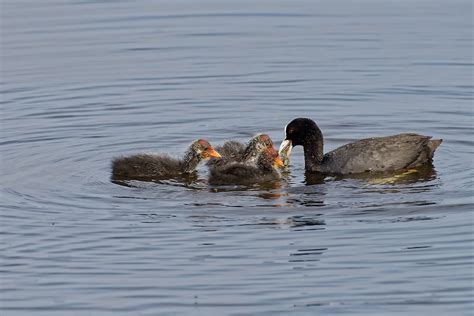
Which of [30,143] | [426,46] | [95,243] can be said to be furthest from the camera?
[426,46]

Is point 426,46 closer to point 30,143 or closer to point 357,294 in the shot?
point 30,143

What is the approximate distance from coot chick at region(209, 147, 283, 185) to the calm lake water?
0.61 feet

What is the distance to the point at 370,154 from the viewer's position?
13.4m

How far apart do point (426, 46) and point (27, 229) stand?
975 centimetres

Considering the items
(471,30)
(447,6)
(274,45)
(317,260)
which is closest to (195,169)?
(317,260)

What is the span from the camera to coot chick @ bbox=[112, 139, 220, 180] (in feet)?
43.4

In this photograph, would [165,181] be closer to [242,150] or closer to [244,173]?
[244,173]

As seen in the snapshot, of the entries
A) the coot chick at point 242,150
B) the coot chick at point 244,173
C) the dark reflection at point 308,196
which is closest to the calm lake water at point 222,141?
the dark reflection at point 308,196

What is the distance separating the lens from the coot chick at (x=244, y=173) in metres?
13.0

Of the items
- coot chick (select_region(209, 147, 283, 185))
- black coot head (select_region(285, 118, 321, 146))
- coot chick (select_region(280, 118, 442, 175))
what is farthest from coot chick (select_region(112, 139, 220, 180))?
coot chick (select_region(280, 118, 442, 175))

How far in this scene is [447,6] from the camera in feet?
71.6

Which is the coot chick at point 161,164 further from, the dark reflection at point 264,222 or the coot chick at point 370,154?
the dark reflection at point 264,222

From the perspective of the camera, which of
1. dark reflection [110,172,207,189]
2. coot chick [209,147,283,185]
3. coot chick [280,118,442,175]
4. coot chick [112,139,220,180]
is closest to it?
coot chick [209,147,283,185]

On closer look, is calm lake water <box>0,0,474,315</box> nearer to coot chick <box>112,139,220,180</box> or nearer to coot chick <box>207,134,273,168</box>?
coot chick <box>112,139,220,180</box>
